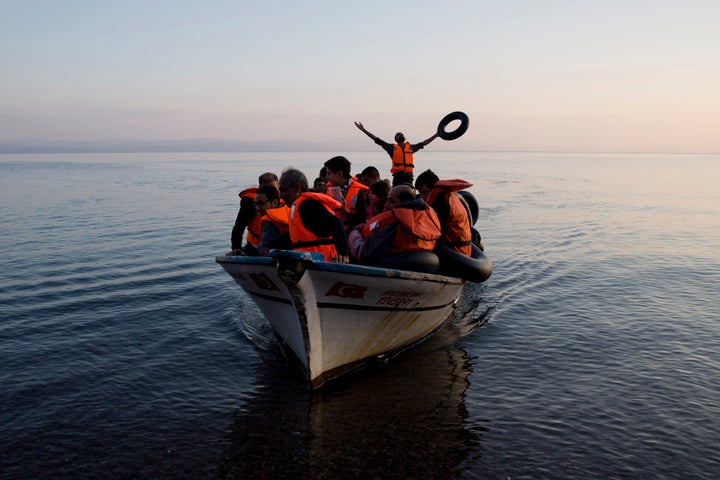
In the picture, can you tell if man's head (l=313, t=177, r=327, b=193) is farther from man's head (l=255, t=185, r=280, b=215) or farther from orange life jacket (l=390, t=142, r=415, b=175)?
man's head (l=255, t=185, r=280, b=215)

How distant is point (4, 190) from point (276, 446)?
3880cm

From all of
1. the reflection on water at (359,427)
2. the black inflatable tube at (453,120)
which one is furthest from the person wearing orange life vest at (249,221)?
the black inflatable tube at (453,120)

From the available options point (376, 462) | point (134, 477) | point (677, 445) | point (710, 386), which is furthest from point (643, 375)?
point (134, 477)

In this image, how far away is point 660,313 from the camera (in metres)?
10.4

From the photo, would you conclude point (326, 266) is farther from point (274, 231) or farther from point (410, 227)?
point (274, 231)

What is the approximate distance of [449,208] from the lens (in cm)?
796

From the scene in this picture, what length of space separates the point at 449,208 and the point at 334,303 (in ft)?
8.04

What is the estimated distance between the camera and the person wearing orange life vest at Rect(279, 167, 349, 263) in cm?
636

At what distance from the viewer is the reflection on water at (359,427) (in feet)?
17.4

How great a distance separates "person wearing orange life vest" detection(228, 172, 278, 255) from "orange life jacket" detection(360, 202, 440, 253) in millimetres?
2013

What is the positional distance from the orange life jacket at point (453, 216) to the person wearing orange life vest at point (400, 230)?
0.66m

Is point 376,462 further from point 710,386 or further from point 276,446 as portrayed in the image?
point 710,386

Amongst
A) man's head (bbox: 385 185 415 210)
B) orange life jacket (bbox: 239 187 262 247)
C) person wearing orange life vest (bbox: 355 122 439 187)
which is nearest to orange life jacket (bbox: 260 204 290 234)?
man's head (bbox: 385 185 415 210)

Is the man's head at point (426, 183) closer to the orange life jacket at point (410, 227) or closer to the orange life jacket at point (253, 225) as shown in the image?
the orange life jacket at point (410, 227)
